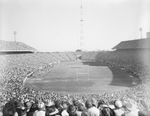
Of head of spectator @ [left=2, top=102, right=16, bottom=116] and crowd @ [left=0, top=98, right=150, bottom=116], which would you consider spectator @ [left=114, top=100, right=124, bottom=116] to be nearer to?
crowd @ [left=0, top=98, right=150, bottom=116]

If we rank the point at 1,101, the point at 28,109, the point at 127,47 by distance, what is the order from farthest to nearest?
1. the point at 127,47
2. the point at 1,101
3. the point at 28,109

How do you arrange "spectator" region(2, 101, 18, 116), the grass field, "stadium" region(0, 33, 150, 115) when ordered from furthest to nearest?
the grass field, "stadium" region(0, 33, 150, 115), "spectator" region(2, 101, 18, 116)

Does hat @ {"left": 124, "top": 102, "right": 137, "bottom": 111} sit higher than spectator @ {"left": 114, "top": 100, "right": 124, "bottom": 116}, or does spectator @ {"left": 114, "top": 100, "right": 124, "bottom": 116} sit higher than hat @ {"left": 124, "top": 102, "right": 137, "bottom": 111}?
hat @ {"left": 124, "top": 102, "right": 137, "bottom": 111}

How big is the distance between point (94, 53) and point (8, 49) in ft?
119

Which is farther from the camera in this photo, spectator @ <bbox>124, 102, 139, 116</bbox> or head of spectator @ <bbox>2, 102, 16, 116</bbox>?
head of spectator @ <bbox>2, 102, 16, 116</bbox>

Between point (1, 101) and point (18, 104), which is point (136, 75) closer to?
point (1, 101)

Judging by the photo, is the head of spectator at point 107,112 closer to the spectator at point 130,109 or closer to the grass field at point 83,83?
the spectator at point 130,109

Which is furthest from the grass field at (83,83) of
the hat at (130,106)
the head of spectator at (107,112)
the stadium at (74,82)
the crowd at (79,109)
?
the head of spectator at (107,112)

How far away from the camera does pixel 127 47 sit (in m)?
43.4

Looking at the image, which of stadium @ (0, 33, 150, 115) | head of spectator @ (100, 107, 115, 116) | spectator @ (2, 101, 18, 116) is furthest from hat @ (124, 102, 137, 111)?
spectator @ (2, 101, 18, 116)

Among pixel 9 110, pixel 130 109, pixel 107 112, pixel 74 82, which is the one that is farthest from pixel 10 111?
pixel 74 82

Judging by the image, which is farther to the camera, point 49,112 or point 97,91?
point 97,91

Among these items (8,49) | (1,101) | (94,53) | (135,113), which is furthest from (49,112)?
(94,53)

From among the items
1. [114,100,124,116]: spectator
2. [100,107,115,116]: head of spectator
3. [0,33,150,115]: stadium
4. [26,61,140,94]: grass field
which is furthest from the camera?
[26,61,140,94]: grass field
